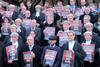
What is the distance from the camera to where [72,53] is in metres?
11.6

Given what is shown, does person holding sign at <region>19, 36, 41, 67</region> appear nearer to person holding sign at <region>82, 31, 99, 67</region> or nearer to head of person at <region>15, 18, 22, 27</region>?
person holding sign at <region>82, 31, 99, 67</region>

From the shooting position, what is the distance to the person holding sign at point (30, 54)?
1203 centimetres

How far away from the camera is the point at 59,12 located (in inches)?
614

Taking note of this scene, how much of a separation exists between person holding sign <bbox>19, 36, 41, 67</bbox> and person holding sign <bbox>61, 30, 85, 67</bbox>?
0.89 metres

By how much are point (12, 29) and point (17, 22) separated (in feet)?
2.70

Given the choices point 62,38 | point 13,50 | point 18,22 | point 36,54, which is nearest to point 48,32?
point 62,38

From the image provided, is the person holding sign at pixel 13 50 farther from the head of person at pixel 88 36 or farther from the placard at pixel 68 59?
the head of person at pixel 88 36

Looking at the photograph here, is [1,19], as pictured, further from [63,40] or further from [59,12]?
[63,40]

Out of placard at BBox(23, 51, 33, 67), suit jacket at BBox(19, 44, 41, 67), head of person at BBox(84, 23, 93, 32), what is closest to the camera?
placard at BBox(23, 51, 33, 67)

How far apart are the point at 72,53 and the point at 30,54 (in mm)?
1259

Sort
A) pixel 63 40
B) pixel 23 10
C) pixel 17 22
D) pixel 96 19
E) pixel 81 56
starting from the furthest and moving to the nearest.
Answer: pixel 23 10 → pixel 96 19 → pixel 17 22 → pixel 63 40 → pixel 81 56

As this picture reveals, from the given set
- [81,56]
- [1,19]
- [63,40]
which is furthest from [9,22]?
[81,56]

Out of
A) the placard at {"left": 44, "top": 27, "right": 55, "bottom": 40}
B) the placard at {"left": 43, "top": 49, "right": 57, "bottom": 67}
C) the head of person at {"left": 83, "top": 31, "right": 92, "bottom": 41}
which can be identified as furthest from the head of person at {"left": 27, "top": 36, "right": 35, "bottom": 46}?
the head of person at {"left": 83, "top": 31, "right": 92, "bottom": 41}

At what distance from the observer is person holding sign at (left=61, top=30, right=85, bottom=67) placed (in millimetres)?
11666
